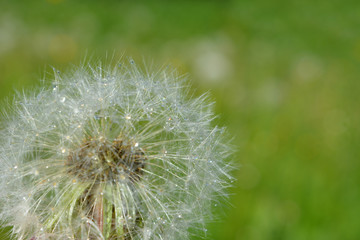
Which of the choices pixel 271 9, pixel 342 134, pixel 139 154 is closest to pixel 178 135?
pixel 139 154

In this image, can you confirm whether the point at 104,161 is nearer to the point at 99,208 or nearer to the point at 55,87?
the point at 99,208

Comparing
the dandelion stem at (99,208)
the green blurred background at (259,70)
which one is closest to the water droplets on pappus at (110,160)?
the dandelion stem at (99,208)

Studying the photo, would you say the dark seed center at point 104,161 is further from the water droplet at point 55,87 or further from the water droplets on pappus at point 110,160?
the water droplet at point 55,87

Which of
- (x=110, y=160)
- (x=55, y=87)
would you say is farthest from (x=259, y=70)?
(x=110, y=160)

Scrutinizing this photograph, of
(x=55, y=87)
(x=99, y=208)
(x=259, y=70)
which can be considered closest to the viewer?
(x=99, y=208)

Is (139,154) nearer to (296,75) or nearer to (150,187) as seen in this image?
(150,187)

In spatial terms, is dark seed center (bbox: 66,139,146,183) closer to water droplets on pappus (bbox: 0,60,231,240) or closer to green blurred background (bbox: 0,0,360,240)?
water droplets on pappus (bbox: 0,60,231,240)
